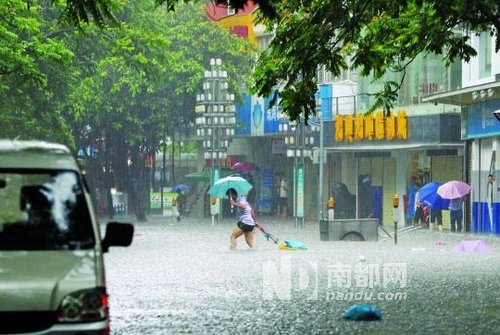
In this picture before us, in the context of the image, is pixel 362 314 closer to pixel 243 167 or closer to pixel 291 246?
pixel 291 246

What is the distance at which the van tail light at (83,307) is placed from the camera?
26.7ft

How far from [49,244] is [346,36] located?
36.6ft

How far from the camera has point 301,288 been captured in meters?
19.6

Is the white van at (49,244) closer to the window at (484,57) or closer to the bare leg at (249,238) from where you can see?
the bare leg at (249,238)

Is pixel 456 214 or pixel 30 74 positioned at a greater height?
pixel 30 74

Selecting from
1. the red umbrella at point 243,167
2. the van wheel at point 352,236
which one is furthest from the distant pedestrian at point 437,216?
the red umbrella at point 243,167

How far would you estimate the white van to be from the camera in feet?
26.6

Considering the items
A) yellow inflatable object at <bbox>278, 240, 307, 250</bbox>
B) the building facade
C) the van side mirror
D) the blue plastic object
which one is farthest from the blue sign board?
the van side mirror

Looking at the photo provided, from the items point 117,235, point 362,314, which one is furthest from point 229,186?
point 117,235

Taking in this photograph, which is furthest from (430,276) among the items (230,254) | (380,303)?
(230,254)

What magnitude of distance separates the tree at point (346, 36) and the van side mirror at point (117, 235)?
9.27 meters

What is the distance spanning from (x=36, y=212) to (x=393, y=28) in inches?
502

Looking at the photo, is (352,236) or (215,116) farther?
(215,116)

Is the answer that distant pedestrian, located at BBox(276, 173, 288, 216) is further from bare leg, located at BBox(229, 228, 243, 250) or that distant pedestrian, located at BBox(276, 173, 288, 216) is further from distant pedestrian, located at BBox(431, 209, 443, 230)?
bare leg, located at BBox(229, 228, 243, 250)
